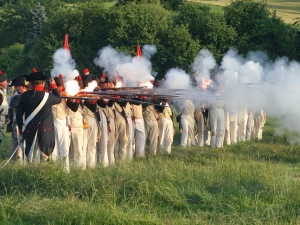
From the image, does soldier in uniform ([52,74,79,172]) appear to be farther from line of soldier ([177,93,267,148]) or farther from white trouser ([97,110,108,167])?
line of soldier ([177,93,267,148])

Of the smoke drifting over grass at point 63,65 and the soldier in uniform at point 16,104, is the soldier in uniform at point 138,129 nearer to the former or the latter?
the smoke drifting over grass at point 63,65

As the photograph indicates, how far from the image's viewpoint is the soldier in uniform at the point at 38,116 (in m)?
11.4

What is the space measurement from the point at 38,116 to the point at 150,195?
123 inches

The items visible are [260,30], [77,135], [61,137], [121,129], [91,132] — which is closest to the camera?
[61,137]

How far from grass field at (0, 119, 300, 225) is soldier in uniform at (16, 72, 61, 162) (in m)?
0.68

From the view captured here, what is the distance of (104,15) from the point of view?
37375 millimetres

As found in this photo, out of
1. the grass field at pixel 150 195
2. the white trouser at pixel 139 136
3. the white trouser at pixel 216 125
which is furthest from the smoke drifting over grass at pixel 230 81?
the grass field at pixel 150 195

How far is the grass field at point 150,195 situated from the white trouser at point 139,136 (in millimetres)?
3938

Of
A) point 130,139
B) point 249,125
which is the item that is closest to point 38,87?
point 130,139

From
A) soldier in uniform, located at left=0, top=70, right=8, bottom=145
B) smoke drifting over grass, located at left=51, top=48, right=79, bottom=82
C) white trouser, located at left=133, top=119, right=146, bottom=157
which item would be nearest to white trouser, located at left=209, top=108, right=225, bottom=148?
white trouser, located at left=133, top=119, right=146, bottom=157

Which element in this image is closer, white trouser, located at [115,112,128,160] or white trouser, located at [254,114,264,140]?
white trouser, located at [115,112,128,160]

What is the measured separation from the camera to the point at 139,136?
52.2ft

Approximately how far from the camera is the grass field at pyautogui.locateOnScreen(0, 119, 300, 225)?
8.25m

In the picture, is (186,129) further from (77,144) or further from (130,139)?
(77,144)
